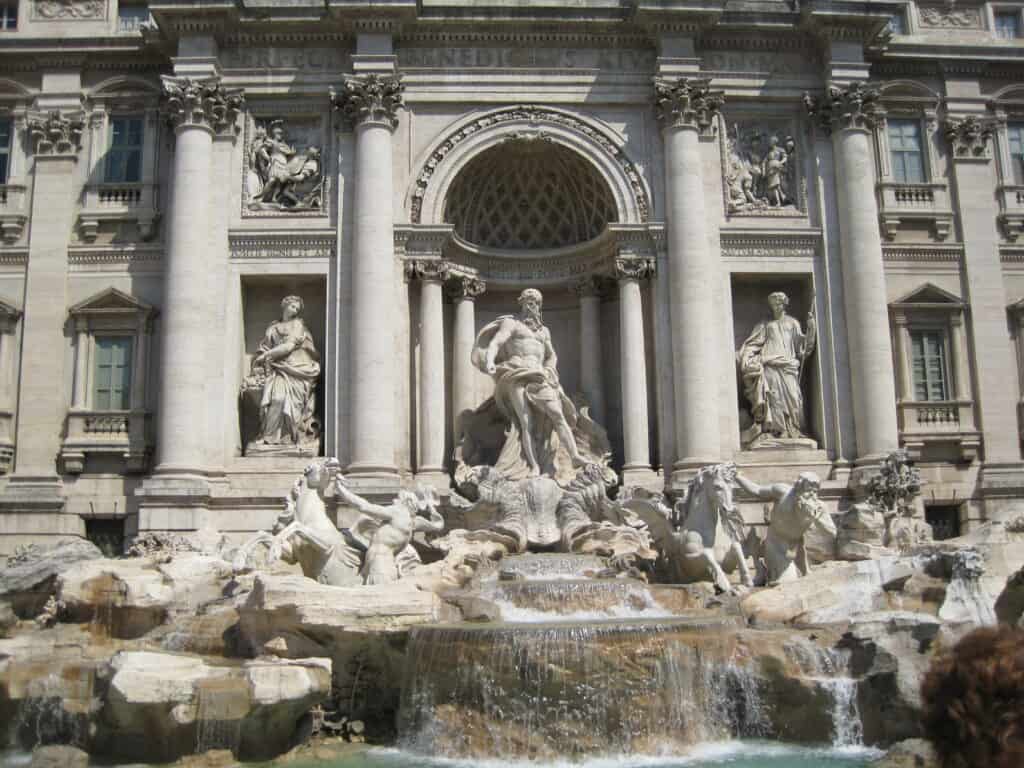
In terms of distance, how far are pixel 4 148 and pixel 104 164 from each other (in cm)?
239

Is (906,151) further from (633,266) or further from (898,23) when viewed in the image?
(633,266)

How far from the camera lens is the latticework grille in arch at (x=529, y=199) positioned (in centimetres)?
2180

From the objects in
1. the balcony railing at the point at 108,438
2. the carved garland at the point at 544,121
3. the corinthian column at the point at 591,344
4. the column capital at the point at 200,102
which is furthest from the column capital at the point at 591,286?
the balcony railing at the point at 108,438

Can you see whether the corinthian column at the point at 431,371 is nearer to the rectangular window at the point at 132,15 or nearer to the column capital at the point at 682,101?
the column capital at the point at 682,101

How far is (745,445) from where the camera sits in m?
20.9

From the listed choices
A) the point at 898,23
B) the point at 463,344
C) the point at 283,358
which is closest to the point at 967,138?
the point at 898,23

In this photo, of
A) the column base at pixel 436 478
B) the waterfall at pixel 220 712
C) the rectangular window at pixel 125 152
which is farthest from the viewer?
the rectangular window at pixel 125 152

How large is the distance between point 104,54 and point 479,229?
9130mm

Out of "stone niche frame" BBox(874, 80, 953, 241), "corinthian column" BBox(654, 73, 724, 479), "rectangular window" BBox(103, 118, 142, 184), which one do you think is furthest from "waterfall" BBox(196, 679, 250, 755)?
"stone niche frame" BBox(874, 80, 953, 241)

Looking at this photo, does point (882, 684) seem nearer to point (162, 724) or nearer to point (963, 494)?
point (162, 724)

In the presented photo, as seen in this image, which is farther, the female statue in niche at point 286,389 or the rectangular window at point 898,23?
the rectangular window at point 898,23

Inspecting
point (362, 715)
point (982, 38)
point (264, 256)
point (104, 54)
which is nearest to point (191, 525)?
point (264, 256)

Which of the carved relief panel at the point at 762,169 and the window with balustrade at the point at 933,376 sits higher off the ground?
the carved relief panel at the point at 762,169

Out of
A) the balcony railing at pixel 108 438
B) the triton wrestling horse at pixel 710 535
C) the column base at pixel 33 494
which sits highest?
the balcony railing at pixel 108 438
